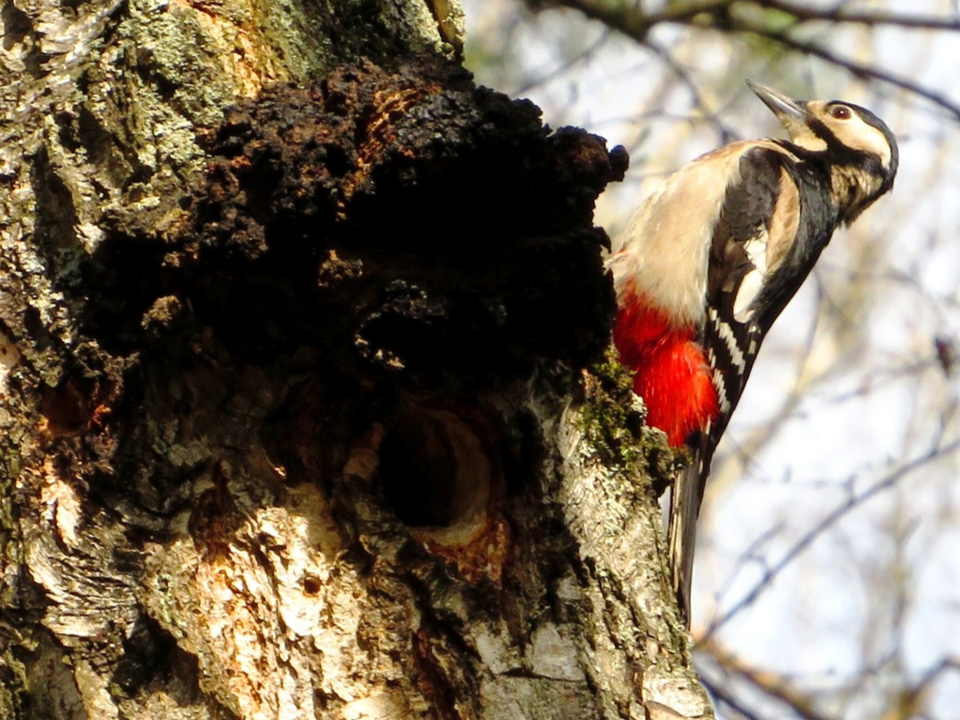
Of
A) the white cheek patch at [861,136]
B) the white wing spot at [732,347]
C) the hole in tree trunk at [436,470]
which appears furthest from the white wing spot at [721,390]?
the hole in tree trunk at [436,470]

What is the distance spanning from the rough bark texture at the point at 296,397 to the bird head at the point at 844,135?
3.55 m

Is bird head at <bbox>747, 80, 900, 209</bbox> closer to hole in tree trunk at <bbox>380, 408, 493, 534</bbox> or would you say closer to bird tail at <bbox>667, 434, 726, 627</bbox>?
bird tail at <bbox>667, 434, 726, 627</bbox>

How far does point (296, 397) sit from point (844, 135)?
399cm

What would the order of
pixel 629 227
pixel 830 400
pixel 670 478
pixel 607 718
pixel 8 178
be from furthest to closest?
1. pixel 830 400
2. pixel 629 227
3. pixel 670 478
4. pixel 8 178
5. pixel 607 718

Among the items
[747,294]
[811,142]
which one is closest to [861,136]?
[811,142]

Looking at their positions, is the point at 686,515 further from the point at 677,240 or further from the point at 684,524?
the point at 677,240

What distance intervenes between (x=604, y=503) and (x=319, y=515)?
1.62 feet

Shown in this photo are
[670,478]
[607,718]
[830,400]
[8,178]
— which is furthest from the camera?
[830,400]

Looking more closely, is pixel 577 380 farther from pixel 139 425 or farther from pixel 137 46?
pixel 137 46

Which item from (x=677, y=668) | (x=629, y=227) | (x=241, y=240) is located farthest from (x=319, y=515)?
(x=629, y=227)

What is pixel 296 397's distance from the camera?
186 cm

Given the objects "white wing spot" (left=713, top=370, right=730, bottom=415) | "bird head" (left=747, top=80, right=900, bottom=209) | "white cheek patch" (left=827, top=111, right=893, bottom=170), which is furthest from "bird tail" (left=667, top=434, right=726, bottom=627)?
"white cheek patch" (left=827, top=111, right=893, bottom=170)

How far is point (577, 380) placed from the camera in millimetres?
2020

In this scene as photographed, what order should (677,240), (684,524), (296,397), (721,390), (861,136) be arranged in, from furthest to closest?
(861,136), (721,390), (677,240), (684,524), (296,397)
